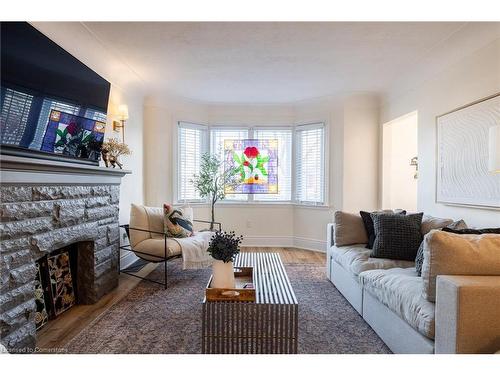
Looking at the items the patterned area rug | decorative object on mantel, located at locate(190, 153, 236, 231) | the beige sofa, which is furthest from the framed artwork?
the beige sofa

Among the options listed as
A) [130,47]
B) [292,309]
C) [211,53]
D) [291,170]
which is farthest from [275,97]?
[292,309]

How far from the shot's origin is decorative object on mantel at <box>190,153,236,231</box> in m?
5.54

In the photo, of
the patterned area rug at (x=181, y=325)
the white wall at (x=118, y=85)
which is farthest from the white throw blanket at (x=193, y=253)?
the white wall at (x=118, y=85)

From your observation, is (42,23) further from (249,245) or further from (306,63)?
(249,245)

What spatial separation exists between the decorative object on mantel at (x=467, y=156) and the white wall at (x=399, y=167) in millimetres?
1401

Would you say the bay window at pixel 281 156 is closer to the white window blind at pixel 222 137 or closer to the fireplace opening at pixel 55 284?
the white window blind at pixel 222 137

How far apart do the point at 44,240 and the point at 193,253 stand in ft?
5.49

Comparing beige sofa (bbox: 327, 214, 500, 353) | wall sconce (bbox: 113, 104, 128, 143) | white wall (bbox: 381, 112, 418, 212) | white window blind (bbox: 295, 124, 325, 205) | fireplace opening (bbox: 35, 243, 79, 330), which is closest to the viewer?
beige sofa (bbox: 327, 214, 500, 353)

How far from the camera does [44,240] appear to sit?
7.72 ft

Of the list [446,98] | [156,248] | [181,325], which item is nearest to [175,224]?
[156,248]

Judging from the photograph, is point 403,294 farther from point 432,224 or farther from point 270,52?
point 270,52

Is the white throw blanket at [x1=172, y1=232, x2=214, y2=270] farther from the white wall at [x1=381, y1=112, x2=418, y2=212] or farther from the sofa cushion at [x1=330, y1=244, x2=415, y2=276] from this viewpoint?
the white wall at [x1=381, y1=112, x2=418, y2=212]

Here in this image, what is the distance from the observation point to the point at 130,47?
3.37 meters

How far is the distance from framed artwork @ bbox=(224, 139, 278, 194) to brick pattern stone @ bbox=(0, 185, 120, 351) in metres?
2.67
